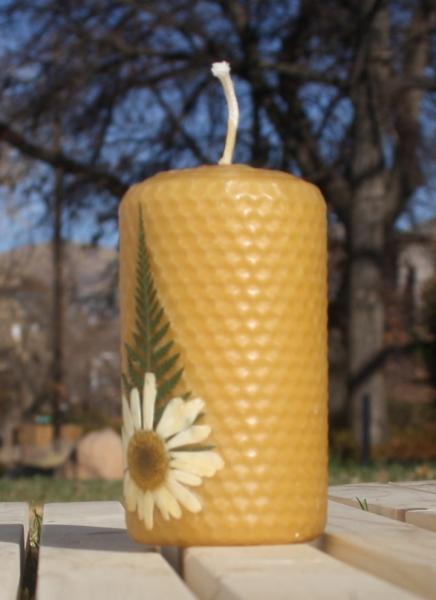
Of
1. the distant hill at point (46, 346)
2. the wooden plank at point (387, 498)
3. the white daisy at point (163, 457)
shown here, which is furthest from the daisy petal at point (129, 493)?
the distant hill at point (46, 346)

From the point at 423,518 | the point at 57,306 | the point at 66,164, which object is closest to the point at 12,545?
the point at 423,518


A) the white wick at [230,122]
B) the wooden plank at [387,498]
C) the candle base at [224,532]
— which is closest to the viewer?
the candle base at [224,532]

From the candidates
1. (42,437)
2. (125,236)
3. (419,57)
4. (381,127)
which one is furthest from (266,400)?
(42,437)

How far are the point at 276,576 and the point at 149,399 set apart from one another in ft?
0.87

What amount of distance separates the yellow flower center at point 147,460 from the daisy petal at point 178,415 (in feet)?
0.06

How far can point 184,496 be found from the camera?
0.99m

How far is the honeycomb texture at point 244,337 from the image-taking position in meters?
0.99

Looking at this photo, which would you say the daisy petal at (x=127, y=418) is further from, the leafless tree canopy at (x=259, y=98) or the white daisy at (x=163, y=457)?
the leafless tree canopy at (x=259, y=98)

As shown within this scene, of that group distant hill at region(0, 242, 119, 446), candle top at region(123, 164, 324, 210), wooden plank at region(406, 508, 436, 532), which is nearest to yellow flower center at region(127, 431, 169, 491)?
candle top at region(123, 164, 324, 210)

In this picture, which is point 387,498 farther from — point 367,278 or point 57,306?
point 57,306

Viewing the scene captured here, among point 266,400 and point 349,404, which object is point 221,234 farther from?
point 349,404

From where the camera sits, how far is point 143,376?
3.41ft

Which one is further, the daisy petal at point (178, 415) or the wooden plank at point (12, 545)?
the daisy petal at point (178, 415)

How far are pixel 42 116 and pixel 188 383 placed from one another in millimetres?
8081
